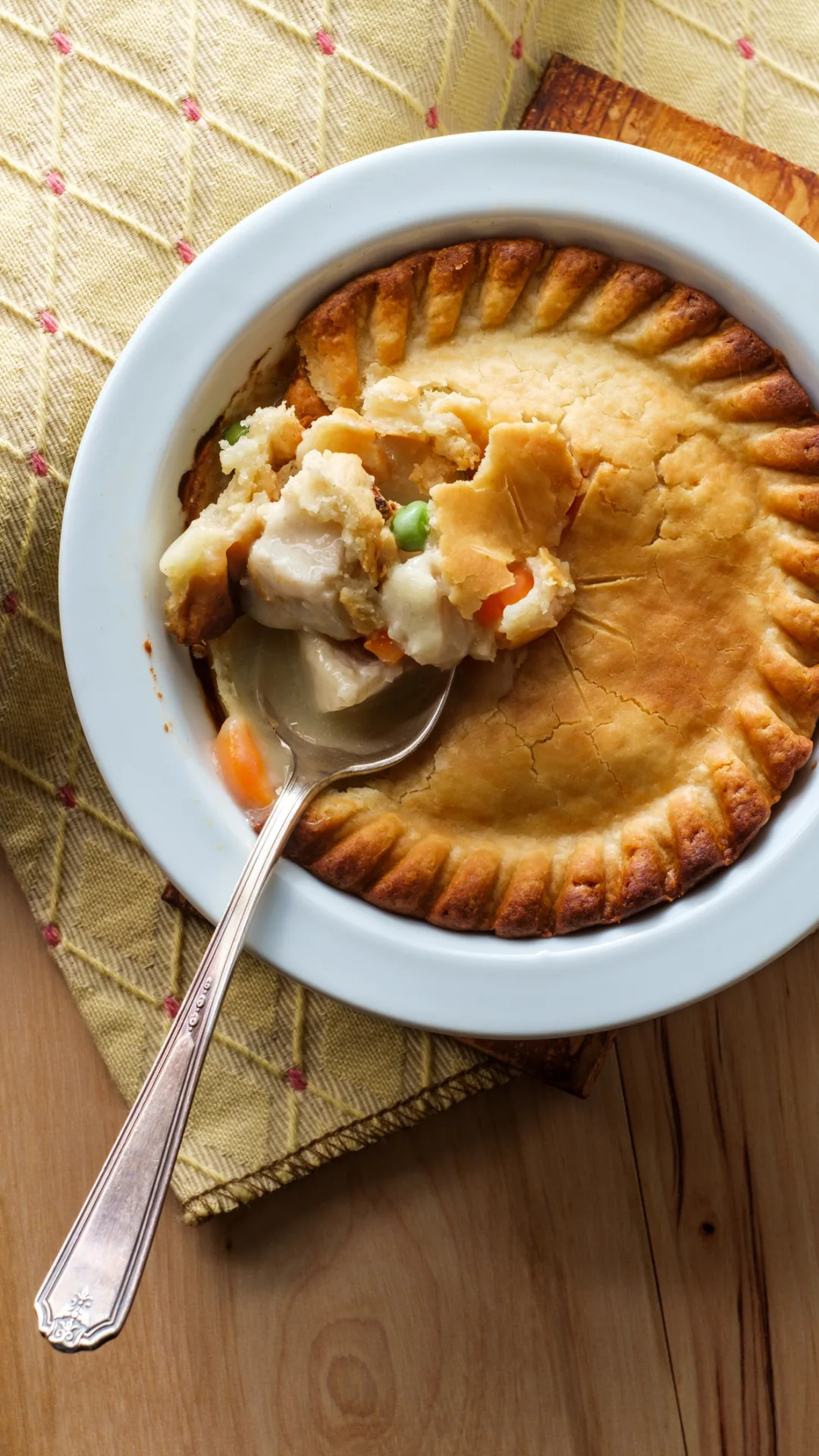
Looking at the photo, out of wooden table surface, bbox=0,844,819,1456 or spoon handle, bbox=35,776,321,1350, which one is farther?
wooden table surface, bbox=0,844,819,1456

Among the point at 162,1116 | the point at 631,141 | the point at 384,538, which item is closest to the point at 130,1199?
the point at 162,1116

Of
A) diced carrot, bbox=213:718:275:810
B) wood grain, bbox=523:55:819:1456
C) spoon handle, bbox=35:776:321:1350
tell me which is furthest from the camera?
wood grain, bbox=523:55:819:1456

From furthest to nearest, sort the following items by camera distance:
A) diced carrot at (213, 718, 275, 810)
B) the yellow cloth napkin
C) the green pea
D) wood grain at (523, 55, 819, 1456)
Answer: wood grain at (523, 55, 819, 1456)
the yellow cloth napkin
diced carrot at (213, 718, 275, 810)
the green pea

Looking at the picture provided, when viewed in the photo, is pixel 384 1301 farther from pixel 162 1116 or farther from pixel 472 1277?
pixel 162 1116

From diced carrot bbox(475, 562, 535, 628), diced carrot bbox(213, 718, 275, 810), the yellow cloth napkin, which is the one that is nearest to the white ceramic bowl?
diced carrot bbox(213, 718, 275, 810)

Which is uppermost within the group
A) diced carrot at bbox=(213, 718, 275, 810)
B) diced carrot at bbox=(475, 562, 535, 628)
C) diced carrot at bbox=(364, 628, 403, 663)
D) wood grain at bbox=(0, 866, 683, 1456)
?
diced carrot at bbox=(475, 562, 535, 628)

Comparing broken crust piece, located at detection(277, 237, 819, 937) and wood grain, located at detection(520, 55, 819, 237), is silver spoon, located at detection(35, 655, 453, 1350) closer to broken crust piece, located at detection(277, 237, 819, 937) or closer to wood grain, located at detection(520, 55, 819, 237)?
broken crust piece, located at detection(277, 237, 819, 937)

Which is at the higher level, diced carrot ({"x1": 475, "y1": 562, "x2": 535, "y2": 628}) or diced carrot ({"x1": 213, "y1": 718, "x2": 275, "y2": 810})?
diced carrot ({"x1": 475, "y1": 562, "x2": 535, "y2": 628})

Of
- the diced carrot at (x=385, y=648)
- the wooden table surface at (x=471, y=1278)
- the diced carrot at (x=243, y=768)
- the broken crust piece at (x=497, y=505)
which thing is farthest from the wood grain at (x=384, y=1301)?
the broken crust piece at (x=497, y=505)
